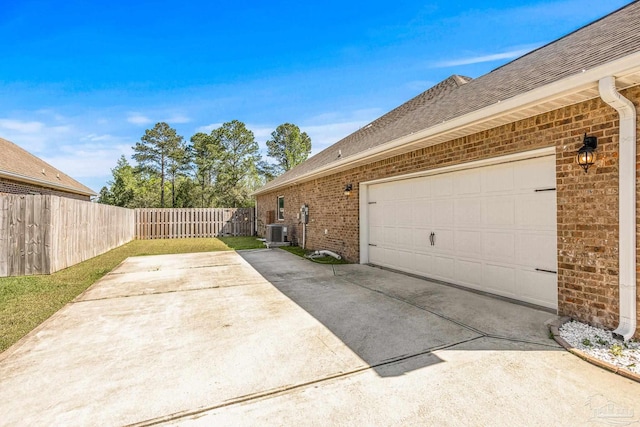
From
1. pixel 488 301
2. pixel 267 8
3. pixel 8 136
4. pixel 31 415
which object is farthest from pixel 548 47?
pixel 8 136

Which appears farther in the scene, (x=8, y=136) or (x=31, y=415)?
(x=8, y=136)

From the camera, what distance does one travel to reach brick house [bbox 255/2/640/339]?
318 centimetres

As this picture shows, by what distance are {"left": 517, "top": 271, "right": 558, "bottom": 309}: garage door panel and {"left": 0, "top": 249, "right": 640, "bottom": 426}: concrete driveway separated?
255 mm

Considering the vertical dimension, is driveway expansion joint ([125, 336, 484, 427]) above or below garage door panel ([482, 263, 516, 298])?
below

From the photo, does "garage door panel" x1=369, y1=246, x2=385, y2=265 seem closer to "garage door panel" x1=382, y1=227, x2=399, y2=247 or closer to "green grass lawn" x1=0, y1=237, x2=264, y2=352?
"garage door panel" x1=382, y1=227, x2=399, y2=247

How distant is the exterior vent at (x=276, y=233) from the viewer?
13156mm

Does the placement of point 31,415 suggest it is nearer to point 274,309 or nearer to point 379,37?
point 274,309

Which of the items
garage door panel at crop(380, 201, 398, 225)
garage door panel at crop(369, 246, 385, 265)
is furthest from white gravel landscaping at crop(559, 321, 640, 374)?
garage door panel at crop(369, 246, 385, 265)

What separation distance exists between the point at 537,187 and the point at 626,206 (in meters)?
1.16

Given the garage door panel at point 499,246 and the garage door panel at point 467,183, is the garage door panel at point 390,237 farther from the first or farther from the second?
the garage door panel at point 499,246

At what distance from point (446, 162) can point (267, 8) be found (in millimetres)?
7413

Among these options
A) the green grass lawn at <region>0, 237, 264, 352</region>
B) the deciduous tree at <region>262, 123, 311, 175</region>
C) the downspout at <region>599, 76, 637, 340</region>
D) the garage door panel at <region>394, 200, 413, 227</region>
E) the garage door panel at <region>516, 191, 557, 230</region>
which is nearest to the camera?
the downspout at <region>599, 76, 637, 340</region>

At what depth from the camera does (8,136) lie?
16.6 m

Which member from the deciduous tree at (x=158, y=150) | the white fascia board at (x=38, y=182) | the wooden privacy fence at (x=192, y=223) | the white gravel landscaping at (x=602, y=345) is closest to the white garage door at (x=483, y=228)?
the white gravel landscaping at (x=602, y=345)
